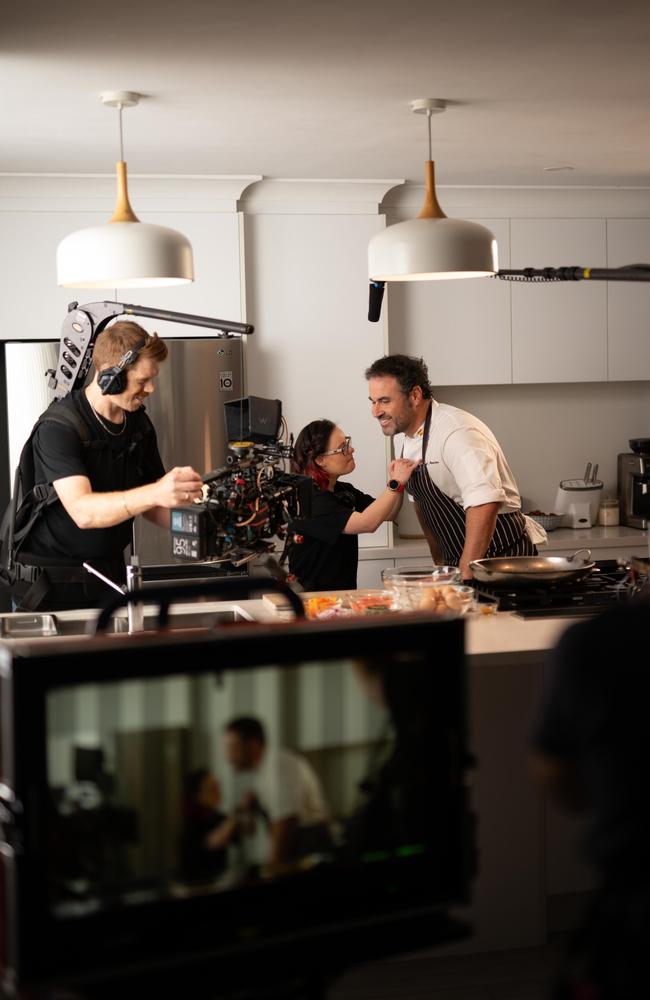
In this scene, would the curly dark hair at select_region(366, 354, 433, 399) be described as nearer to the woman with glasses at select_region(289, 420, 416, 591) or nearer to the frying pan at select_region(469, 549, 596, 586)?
the woman with glasses at select_region(289, 420, 416, 591)

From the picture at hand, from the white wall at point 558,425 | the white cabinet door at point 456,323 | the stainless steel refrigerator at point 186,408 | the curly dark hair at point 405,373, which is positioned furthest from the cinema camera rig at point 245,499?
the white wall at point 558,425

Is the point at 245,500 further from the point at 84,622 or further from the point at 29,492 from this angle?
the point at 29,492

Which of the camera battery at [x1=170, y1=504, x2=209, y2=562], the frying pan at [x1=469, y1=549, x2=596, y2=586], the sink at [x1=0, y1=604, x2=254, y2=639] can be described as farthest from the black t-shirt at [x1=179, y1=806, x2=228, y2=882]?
the frying pan at [x1=469, y1=549, x2=596, y2=586]

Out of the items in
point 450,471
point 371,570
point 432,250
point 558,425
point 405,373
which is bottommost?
point 371,570

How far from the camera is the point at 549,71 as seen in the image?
10.4 ft

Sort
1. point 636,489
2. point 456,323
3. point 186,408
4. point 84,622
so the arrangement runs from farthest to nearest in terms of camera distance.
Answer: point 636,489 → point 456,323 → point 186,408 → point 84,622

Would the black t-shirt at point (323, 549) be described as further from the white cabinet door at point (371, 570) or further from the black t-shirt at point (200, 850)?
the black t-shirt at point (200, 850)

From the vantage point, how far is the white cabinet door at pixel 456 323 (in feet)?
16.7

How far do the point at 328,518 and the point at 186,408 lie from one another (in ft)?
3.75

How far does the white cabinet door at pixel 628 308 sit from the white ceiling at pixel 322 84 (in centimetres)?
68

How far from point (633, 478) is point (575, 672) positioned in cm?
452

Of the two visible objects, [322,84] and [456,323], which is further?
[456,323]

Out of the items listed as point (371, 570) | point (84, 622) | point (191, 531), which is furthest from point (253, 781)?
point (371, 570)

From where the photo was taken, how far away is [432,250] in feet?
8.55
